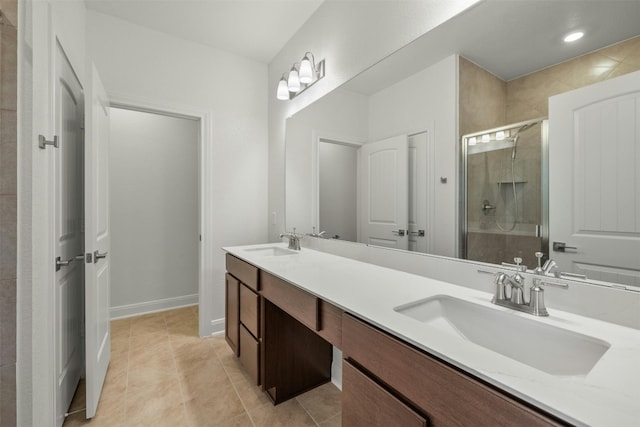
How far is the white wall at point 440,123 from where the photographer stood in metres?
1.25

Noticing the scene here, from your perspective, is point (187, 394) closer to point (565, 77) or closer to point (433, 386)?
point (433, 386)

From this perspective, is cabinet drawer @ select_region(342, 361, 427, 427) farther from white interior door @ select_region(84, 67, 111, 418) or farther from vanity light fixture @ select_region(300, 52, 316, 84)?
vanity light fixture @ select_region(300, 52, 316, 84)

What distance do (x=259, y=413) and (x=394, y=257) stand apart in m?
1.15

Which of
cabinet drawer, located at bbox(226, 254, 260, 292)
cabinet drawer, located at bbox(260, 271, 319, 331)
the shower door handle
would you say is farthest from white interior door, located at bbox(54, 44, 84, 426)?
the shower door handle

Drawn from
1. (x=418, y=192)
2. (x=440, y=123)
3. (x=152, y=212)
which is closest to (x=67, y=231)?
(x=152, y=212)

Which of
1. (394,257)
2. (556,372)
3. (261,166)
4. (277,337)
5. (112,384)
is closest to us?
(556,372)

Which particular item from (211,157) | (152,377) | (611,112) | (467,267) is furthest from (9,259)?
A: (611,112)

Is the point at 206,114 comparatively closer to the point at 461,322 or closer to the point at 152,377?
the point at 152,377

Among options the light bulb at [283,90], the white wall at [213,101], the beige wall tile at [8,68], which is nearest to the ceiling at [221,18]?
the white wall at [213,101]

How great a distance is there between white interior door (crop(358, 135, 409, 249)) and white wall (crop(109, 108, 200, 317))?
2.16 m

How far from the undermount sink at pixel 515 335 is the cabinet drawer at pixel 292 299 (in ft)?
1.19

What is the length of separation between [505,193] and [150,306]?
338 cm

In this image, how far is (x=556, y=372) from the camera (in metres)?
0.73

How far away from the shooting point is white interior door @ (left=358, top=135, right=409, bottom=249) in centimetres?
149
